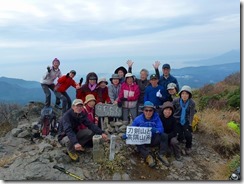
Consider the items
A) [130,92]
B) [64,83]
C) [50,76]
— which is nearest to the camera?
[130,92]

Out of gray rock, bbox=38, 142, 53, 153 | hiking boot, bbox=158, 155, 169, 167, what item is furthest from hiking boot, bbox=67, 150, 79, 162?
hiking boot, bbox=158, 155, 169, 167

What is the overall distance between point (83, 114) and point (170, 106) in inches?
79.4

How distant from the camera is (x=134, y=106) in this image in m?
8.77

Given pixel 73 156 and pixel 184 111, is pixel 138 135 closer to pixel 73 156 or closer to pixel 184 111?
pixel 184 111

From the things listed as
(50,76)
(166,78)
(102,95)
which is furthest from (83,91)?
(166,78)

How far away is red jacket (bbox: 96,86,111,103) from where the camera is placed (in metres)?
8.84

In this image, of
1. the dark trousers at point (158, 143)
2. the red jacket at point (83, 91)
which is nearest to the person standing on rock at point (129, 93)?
the red jacket at point (83, 91)

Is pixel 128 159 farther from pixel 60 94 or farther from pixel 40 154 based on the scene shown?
pixel 60 94

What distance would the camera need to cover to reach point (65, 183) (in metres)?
6.43

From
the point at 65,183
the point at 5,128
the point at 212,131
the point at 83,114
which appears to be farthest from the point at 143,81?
the point at 5,128

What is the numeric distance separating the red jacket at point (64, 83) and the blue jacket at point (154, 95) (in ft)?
8.04

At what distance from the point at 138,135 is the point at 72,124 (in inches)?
60.1

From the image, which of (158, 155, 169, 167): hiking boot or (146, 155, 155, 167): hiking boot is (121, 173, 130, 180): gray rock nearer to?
(146, 155, 155, 167): hiking boot

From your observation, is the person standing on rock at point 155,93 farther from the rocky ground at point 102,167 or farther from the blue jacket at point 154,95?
the rocky ground at point 102,167
